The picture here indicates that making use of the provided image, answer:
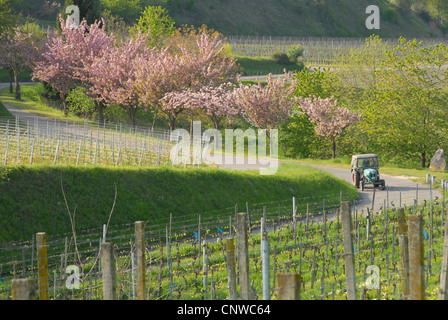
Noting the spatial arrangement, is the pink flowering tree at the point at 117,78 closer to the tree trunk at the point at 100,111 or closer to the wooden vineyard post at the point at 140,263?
the tree trunk at the point at 100,111

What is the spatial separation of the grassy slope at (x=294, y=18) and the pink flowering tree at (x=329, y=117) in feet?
214

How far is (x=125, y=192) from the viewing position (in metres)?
22.4

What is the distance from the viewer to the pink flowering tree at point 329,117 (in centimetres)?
4662

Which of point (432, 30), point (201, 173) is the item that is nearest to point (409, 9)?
point (432, 30)

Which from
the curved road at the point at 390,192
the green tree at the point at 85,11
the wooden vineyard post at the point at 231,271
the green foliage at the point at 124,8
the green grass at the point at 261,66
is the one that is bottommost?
the curved road at the point at 390,192

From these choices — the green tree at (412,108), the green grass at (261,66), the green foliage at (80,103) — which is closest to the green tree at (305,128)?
the green tree at (412,108)

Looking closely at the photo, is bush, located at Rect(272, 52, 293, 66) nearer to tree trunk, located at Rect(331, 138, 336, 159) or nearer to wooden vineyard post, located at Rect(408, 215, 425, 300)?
tree trunk, located at Rect(331, 138, 336, 159)

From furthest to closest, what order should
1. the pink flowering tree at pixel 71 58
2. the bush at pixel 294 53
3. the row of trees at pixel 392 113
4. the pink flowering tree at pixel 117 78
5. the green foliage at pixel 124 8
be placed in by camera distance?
the green foliage at pixel 124 8
the bush at pixel 294 53
the pink flowering tree at pixel 71 58
the pink flowering tree at pixel 117 78
the row of trees at pixel 392 113

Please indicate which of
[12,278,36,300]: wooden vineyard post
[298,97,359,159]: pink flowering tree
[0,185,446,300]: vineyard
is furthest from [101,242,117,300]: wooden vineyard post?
[298,97,359,159]: pink flowering tree

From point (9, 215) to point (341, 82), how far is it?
1573 inches

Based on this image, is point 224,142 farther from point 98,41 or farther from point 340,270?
point 340,270

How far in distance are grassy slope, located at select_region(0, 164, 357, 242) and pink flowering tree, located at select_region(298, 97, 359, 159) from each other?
17.7 meters

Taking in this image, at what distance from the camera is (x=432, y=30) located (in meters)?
144

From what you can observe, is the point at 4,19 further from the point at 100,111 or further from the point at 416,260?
the point at 416,260
